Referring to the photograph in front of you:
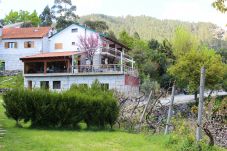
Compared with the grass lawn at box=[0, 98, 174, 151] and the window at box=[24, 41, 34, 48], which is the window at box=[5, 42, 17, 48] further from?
the grass lawn at box=[0, 98, 174, 151]

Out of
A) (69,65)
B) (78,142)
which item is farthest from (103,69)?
(78,142)

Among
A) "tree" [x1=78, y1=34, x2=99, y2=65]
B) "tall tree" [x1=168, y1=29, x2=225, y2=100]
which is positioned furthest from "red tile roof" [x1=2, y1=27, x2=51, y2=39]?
"tall tree" [x1=168, y1=29, x2=225, y2=100]

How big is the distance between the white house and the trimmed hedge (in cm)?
4244

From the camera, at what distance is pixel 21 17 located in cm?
8850

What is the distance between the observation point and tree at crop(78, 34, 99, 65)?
1946 inches

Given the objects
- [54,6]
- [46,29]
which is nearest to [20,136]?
[46,29]

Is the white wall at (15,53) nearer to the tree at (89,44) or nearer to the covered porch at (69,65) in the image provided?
the tree at (89,44)

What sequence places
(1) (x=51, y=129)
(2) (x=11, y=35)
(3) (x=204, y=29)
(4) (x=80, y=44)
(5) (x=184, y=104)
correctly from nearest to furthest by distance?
(1) (x=51, y=129)
(5) (x=184, y=104)
(4) (x=80, y=44)
(2) (x=11, y=35)
(3) (x=204, y=29)

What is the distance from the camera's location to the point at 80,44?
175 feet

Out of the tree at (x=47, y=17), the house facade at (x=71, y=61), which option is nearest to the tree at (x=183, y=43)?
the house facade at (x=71, y=61)

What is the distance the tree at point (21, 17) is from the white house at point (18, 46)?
88.2ft

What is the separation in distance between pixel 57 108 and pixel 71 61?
31.3 m

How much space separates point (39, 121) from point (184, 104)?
91.9ft

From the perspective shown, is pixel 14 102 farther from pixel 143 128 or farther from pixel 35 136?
pixel 143 128
